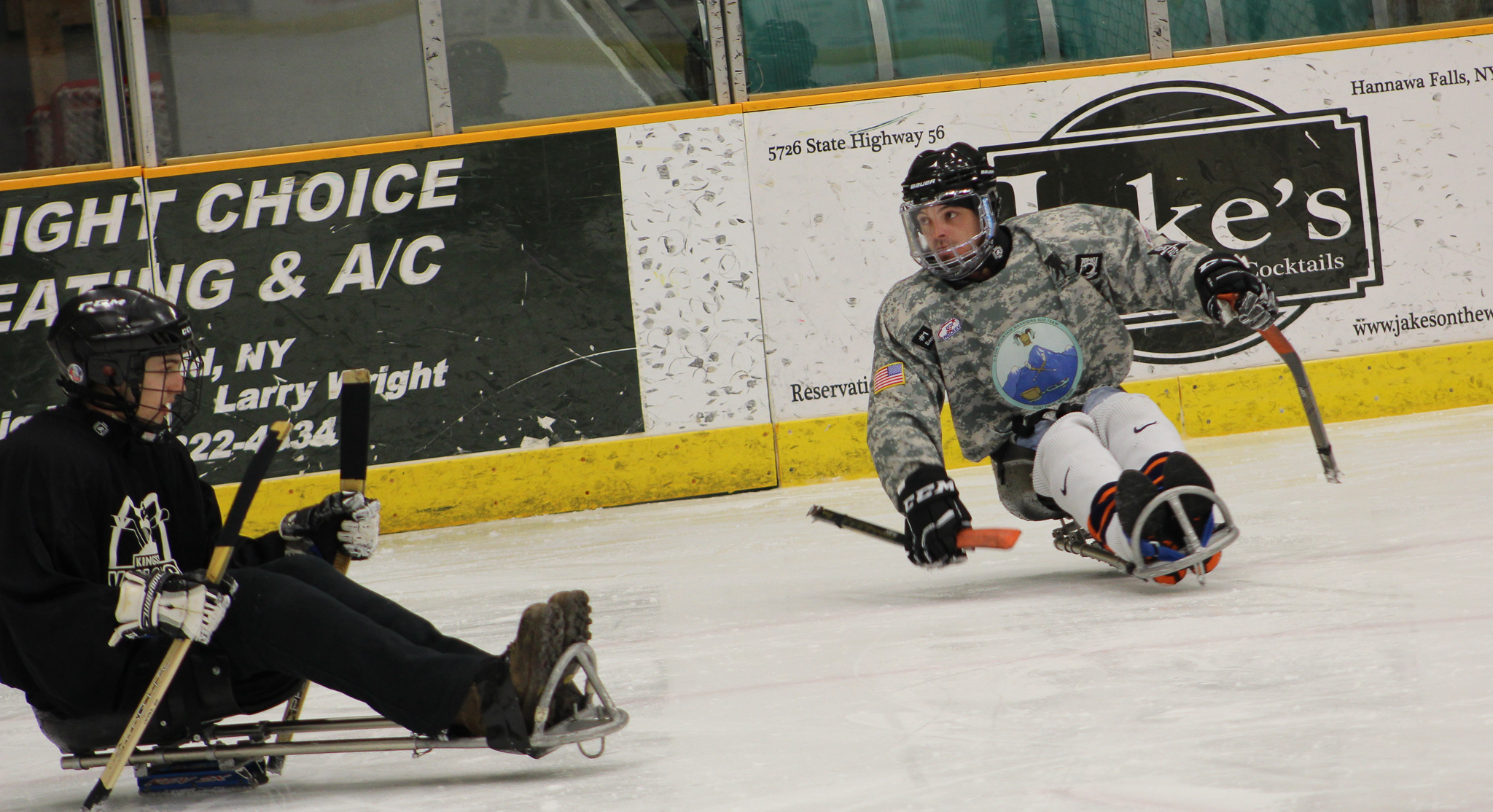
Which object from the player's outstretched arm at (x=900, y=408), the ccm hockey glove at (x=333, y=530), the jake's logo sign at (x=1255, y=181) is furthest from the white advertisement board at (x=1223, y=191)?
the ccm hockey glove at (x=333, y=530)

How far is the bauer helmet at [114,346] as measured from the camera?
2111 millimetres

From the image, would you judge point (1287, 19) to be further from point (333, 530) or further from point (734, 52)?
point (333, 530)

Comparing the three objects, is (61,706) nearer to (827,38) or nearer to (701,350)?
(701,350)

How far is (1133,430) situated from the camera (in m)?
3.07

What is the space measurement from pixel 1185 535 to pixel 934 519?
0.54m

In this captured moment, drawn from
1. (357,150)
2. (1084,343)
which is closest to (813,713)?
(1084,343)

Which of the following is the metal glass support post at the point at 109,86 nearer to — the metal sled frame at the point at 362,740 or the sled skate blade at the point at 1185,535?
the metal sled frame at the point at 362,740

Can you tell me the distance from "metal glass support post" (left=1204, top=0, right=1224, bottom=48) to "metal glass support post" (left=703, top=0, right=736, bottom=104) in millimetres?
2184

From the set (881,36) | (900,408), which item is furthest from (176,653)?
(881,36)

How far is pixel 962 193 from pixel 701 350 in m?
2.66

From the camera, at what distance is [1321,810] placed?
1542mm

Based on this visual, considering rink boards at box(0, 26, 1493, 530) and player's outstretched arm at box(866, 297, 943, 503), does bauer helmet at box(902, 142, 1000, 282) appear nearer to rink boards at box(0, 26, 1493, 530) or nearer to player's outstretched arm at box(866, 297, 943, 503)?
player's outstretched arm at box(866, 297, 943, 503)

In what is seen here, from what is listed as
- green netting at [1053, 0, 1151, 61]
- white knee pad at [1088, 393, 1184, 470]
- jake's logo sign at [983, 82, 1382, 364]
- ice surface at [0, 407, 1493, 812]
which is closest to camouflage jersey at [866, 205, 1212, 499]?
white knee pad at [1088, 393, 1184, 470]

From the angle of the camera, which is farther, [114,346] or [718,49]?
[718,49]
